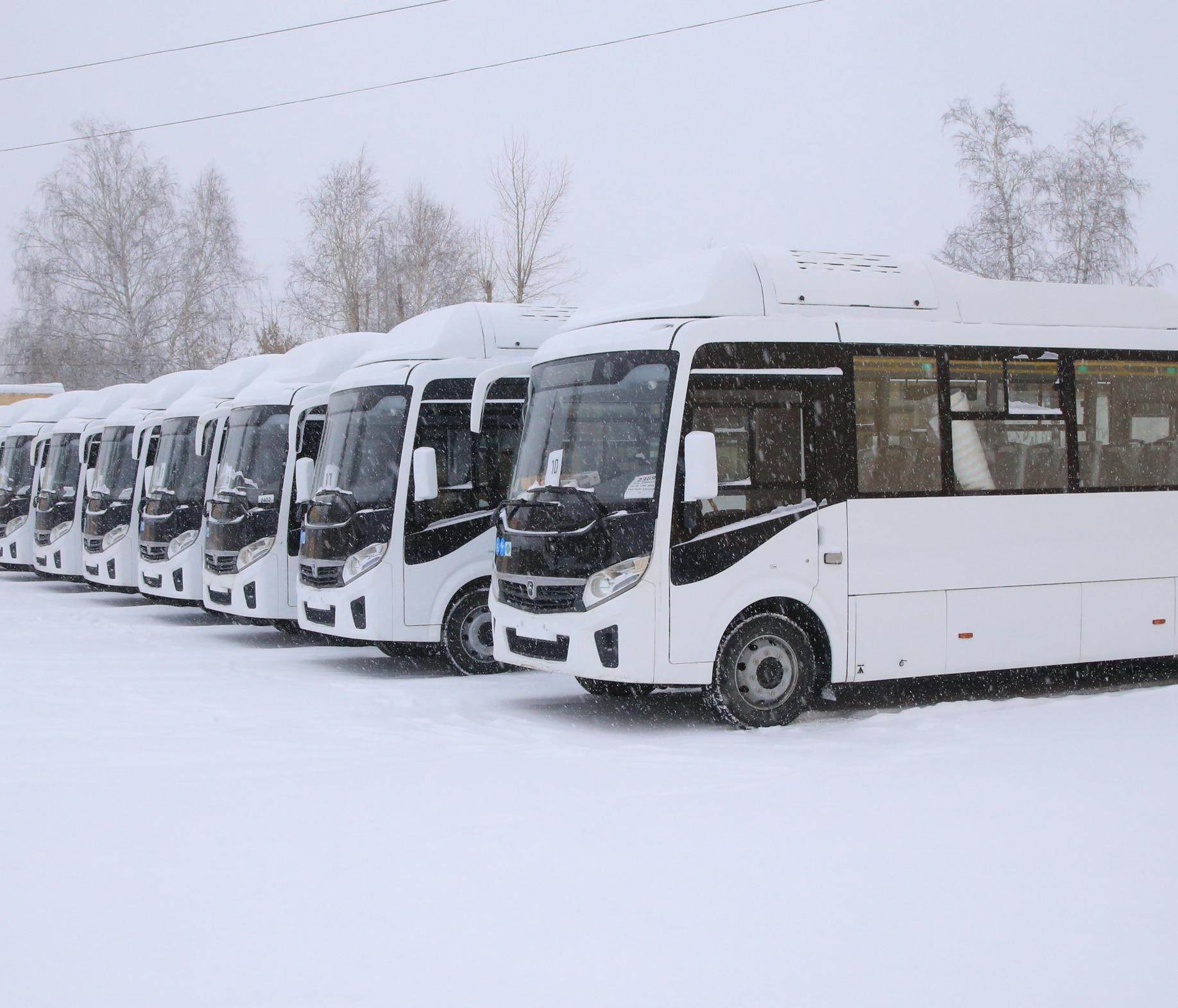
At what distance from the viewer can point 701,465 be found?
9.28 metres

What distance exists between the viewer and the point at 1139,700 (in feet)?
35.2

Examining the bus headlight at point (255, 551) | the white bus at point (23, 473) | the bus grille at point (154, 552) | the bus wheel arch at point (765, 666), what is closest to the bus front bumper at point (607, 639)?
the bus wheel arch at point (765, 666)

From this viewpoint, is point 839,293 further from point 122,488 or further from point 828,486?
point 122,488

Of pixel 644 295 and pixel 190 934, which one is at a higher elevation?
pixel 644 295

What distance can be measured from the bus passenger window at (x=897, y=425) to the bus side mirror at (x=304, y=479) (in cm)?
633

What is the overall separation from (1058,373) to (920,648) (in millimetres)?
2543

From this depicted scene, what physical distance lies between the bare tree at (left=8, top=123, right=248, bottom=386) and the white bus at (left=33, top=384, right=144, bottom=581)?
32.6m

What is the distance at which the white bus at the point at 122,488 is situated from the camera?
A: 1988 cm

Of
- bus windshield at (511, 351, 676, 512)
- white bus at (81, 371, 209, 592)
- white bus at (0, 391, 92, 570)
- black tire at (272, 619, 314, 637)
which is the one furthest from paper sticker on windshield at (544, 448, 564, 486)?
white bus at (0, 391, 92, 570)

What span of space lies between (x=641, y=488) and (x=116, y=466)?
1329 cm

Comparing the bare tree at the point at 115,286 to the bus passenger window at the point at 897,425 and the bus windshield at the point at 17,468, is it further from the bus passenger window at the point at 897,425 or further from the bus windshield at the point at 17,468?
the bus passenger window at the point at 897,425

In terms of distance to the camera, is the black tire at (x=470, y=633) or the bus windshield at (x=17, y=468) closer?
the black tire at (x=470, y=633)

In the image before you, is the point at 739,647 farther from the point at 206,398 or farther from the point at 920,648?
the point at 206,398

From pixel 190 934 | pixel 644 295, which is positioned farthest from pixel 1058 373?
pixel 190 934
